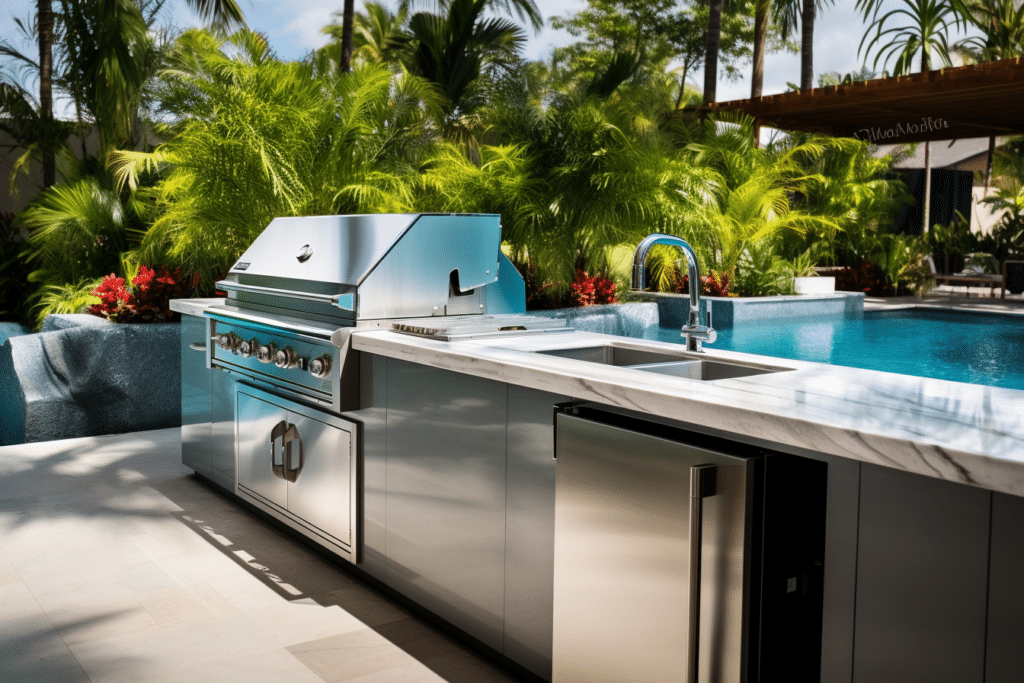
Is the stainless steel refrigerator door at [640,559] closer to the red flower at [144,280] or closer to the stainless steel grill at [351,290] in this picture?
the stainless steel grill at [351,290]

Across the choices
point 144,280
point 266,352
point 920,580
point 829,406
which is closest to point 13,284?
point 144,280

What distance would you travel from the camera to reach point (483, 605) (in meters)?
2.79

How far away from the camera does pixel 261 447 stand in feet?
13.1

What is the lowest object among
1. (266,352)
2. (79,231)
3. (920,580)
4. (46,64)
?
(920,580)

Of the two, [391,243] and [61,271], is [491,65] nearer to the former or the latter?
[61,271]

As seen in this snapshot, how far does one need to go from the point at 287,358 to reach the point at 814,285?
433 inches

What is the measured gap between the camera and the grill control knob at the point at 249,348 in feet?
12.7

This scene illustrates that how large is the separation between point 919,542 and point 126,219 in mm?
8637

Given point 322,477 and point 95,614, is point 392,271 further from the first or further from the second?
point 95,614

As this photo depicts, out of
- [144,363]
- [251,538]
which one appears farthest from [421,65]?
[251,538]

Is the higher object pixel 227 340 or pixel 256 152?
pixel 256 152

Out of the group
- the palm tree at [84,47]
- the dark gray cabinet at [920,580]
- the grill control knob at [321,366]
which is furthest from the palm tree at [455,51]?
the dark gray cabinet at [920,580]

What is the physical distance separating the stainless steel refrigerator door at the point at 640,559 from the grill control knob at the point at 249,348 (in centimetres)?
200

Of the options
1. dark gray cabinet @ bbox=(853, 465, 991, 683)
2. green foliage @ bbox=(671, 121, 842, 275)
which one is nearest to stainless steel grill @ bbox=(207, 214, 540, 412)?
dark gray cabinet @ bbox=(853, 465, 991, 683)
